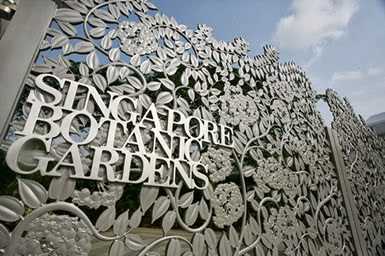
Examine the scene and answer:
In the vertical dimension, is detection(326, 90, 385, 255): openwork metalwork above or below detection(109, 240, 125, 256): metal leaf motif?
above

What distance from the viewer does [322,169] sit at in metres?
1.49

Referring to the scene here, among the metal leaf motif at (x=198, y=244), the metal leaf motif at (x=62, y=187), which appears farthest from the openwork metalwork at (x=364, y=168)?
the metal leaf motif at (x=62, y=187)

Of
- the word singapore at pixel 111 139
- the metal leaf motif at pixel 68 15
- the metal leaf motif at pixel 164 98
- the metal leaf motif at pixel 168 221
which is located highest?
the metal leaf motif at pixel 68 15

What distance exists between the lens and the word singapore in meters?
0.64

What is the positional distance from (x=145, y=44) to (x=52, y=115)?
507 millimetres

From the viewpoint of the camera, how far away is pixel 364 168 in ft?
6.17

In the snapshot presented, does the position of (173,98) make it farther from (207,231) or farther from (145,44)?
(207,231)

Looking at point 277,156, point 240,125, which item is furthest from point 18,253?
point 277,156

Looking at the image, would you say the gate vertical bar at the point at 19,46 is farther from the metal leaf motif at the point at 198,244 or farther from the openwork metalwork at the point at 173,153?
the metal leaf motif at the point at 198,244

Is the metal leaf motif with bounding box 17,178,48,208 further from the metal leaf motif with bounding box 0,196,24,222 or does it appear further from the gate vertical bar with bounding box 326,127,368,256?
the gate vertical bar with bounding box 326,127,368,256

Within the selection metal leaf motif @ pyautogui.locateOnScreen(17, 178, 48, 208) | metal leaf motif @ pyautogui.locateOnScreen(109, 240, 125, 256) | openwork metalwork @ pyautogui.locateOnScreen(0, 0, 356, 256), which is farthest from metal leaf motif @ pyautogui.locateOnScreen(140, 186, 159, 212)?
metal leaf motif @ pyautogui.locateOnScreen(17, 178, 48, 208)

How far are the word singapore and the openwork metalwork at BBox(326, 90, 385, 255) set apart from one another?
1.42 meters

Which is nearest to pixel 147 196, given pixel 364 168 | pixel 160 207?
pixel 160 207

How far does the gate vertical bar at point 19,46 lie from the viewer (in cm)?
64
